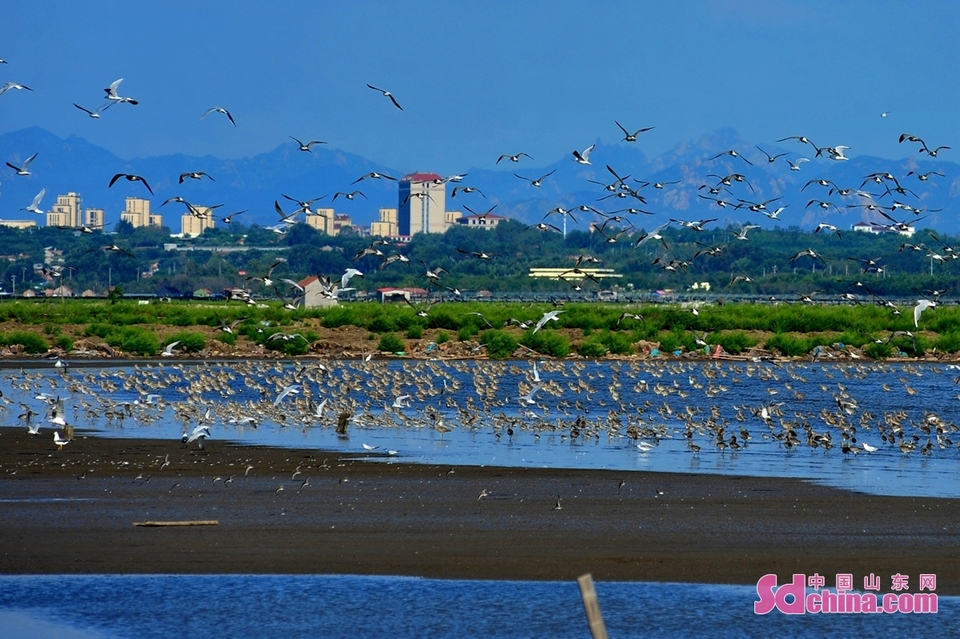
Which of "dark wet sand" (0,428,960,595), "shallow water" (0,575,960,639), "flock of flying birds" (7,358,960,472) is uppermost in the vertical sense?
"flock of flying birds" (7,358,960,472)

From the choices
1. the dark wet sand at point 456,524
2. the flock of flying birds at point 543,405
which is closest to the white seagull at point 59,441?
the flock of flying birds at point 543,405

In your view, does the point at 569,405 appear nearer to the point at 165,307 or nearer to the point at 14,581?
the point at 14,581

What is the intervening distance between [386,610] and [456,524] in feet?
10.2

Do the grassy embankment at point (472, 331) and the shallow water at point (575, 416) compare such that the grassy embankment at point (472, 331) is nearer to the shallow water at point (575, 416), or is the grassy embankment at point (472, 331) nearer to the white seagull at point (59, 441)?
the shallow water at point (575, 416)

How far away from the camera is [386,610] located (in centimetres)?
1100

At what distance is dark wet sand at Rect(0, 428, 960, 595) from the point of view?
12312mm

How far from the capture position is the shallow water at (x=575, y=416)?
62.7 feet

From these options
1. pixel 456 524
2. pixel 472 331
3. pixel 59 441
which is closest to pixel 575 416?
pixel 59 441

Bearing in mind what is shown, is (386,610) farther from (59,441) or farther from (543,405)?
(543,405)

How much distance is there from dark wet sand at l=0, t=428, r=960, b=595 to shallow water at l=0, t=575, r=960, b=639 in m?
0.37

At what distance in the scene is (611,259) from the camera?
15250 centimetres

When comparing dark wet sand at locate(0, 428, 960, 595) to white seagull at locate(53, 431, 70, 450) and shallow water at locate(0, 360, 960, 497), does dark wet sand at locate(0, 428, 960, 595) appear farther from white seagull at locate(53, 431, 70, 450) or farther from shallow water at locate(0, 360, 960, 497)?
shallow water at locate(0, 360, 960, 497)

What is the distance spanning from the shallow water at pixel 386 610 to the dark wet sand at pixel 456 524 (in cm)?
37

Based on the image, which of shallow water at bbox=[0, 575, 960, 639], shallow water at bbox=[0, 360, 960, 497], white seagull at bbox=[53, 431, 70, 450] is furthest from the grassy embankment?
shallow water at bbox=[0, 575, 960, 639]
